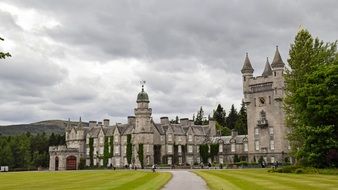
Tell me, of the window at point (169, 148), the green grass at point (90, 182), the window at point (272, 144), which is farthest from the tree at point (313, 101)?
the window at point (169, 148)

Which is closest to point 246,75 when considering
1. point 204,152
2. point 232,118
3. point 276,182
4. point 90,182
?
point 204,152

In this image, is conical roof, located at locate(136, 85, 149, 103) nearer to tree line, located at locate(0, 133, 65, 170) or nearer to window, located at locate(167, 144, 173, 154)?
window, located at locate(167, 144, 173, 154)

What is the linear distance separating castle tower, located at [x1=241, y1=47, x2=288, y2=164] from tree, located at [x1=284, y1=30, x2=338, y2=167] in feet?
109

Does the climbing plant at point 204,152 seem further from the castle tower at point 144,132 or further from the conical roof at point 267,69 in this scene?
the conical roof at point 267,69

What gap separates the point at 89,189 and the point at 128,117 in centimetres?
7629

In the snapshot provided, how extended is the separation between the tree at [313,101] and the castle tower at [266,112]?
33090 millimetres

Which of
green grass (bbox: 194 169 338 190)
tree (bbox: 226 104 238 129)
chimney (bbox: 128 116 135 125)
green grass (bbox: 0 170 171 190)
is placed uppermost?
tree (bbox: 226 104 238 129)

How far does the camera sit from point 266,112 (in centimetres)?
9031

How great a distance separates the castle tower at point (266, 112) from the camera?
87.4 metres

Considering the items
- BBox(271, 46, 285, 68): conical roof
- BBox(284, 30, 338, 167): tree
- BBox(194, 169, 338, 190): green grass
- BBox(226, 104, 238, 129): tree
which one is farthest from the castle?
BBox(194, 169, 338, 190): green grass

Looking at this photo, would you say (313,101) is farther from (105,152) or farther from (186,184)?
(105,152)

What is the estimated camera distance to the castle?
88625 mm

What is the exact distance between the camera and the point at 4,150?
358 ft

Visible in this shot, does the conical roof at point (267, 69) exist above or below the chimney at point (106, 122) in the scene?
above
